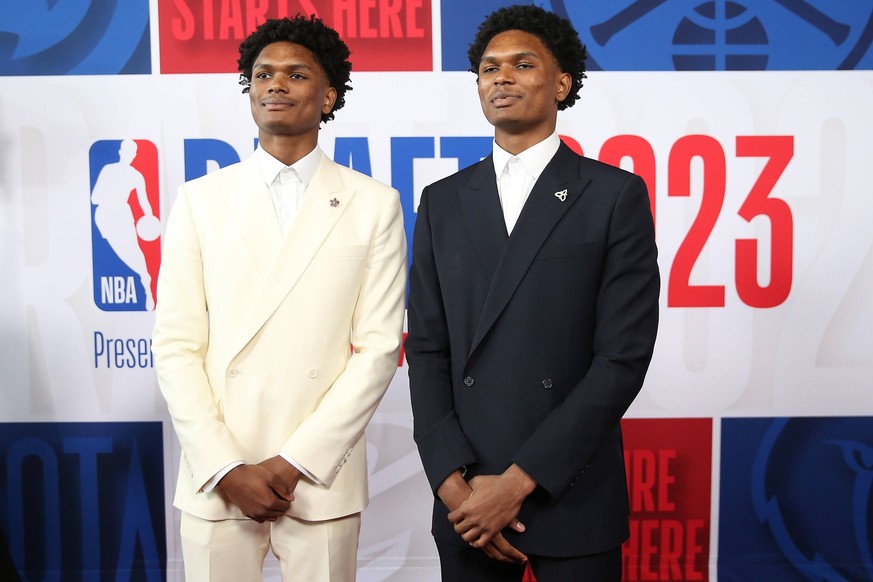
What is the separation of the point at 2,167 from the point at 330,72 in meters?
1.58

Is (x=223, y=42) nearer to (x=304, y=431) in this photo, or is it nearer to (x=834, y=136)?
(x=304, y=431)

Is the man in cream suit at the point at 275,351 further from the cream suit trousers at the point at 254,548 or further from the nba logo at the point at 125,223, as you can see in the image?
the nba logo at the point at 125,223

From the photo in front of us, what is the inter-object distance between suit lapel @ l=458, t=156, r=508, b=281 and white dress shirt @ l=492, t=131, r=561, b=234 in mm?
23

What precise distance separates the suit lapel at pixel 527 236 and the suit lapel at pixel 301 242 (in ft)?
1.30

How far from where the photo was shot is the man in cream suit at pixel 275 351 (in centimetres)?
170

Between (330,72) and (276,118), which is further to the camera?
(330,72)

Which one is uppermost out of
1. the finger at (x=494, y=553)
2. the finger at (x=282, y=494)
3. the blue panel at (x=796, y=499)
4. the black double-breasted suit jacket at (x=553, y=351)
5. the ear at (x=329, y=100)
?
the ear at (x=329, y=100)

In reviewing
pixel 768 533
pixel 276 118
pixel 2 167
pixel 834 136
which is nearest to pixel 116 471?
pixel 2 167

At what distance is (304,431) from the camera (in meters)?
1.69

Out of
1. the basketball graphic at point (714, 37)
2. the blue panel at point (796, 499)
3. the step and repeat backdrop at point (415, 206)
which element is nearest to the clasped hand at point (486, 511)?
the step and repeat backdrop at point (415, 206)

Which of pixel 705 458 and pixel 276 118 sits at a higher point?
pixel 276 118

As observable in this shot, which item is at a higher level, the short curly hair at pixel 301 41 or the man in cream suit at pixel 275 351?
the short curly hair at pixel 301 41

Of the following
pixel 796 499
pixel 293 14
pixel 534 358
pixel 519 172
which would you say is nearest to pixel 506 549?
pixel 534 358

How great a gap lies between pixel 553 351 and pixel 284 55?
0.87 meters
